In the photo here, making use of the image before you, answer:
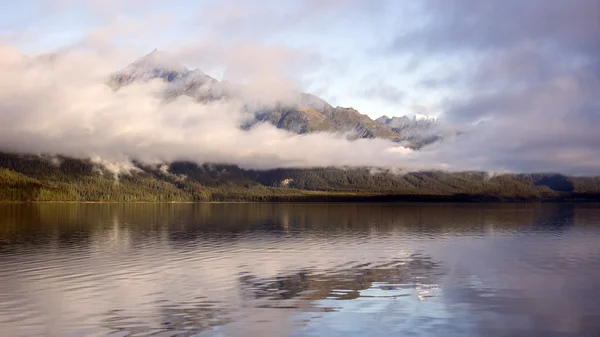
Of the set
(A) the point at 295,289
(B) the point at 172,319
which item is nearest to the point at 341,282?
(A) the point at 295,289

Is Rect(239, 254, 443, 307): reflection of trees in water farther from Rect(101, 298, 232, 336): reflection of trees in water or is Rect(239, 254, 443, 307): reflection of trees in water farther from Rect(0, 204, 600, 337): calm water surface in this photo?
Rect(101, 298, 232, 336): reflection of trees in water

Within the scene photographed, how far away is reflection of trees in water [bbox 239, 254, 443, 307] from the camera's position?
45.6 meters

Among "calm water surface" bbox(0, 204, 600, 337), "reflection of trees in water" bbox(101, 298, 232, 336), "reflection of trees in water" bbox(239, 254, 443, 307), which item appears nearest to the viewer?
"reflection of trees in water" bbox(101, 298, 232, 336)

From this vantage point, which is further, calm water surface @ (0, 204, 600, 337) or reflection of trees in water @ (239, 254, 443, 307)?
reflection of trees in water @ (239, 254, 443, 307)

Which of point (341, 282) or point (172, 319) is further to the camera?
point (341, 282)

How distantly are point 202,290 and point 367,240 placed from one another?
2188 inches

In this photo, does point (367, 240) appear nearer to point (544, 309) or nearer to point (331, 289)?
point (331, 289)

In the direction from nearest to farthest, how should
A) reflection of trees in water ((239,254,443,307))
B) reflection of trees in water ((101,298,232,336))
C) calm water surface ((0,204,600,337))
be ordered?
1. reflection of trees in water ((101,298,232,336))
2. calm water surface ((0,204,600,337))
3. reflection of trees in water ((239,254,443,307))

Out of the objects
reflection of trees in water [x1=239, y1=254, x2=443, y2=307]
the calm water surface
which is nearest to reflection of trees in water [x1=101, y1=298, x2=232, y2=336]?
the calm water surface

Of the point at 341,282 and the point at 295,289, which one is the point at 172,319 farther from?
the point at 341,282

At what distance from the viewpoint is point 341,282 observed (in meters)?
52.1

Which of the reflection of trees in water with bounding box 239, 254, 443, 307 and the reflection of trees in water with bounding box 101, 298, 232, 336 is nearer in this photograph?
the reflection of trees in water with bounding box 101, 298, 232, 336

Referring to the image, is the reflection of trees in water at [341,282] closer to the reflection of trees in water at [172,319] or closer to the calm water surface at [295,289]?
the calm water surface at [295,289]

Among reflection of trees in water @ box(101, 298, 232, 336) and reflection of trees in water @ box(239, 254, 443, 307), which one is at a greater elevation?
reflection of trees in water @ box(101, 298, 232, 336)
